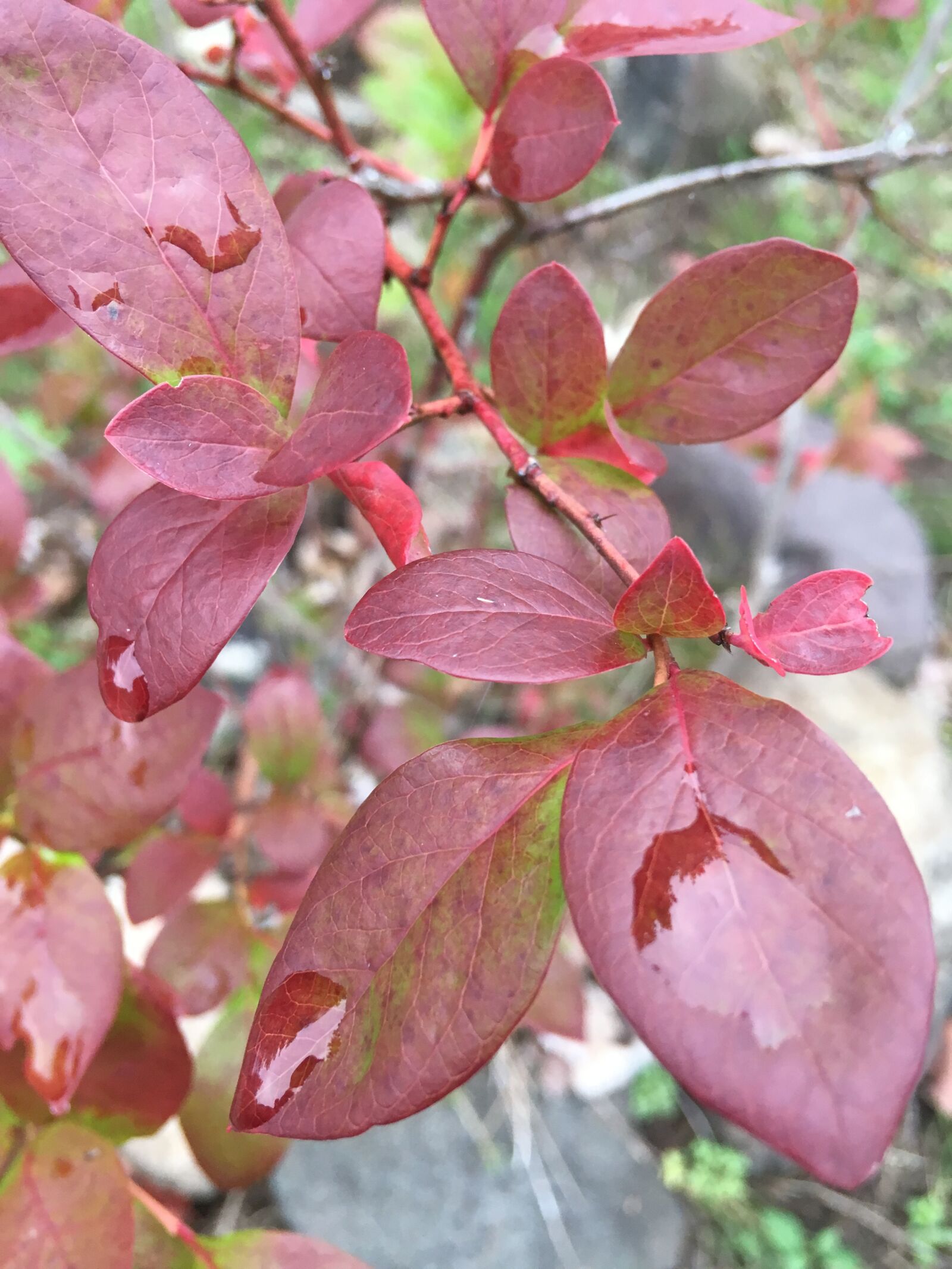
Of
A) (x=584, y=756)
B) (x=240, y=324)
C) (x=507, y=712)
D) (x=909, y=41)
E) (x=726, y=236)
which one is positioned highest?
(x=240, y=324)

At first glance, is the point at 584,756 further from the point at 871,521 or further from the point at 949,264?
the point at 871,521

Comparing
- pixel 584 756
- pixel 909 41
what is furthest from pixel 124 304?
pixel 909 41

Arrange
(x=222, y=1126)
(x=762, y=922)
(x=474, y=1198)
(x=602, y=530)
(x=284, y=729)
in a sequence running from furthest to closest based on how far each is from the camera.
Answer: (x=474, y=1198) → (x=284, y=729) → (x=222, y=1126) → (x=602, y=530) → (x=762, y=922)

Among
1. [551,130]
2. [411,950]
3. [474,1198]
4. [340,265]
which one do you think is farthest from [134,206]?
[474,1198]

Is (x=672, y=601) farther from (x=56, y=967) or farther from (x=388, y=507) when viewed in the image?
(x=56, y=967)

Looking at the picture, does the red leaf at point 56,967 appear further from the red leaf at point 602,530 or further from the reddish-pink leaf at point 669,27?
the reddish-pink leaf at point 669,27

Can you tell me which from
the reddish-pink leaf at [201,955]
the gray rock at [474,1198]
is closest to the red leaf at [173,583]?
the reddish-pink leaf at [201,955]
